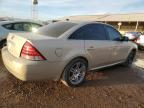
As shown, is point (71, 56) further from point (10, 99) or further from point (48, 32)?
point (10, 99)

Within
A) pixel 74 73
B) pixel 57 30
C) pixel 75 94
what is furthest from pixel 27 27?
pixel 75 94

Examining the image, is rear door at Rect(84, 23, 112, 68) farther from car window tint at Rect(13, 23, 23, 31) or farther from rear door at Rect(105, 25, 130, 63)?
car window tint at Rect(13, 23, 23, 31)

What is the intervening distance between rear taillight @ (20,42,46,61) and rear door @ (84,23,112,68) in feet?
4.45

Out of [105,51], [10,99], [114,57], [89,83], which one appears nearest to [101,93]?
[89,83]

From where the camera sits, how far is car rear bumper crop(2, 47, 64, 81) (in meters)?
3.69

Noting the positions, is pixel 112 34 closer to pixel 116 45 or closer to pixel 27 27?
pixel 116 45

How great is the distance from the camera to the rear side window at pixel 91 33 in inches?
180

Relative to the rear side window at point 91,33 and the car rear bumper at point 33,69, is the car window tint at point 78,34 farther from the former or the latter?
the car rear bumper at point 33,69

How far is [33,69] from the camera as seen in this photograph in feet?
12.2

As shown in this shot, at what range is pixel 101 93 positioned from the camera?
446cm

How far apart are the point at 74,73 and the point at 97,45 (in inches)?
38.8

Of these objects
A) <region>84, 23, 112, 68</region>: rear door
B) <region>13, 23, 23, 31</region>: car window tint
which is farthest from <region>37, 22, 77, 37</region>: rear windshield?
<region>13, 23, 23, 31</region>: car window tint

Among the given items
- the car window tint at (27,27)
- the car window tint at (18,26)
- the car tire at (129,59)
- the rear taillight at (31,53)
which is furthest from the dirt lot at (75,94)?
the car window tint at (27,27)

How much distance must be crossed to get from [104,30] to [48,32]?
172cm
